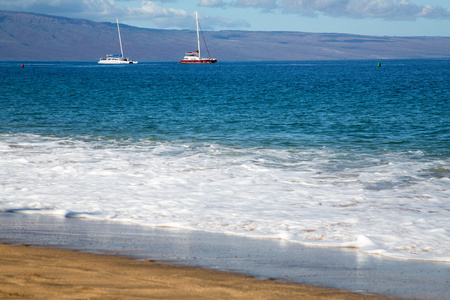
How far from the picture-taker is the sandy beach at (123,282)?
448cm

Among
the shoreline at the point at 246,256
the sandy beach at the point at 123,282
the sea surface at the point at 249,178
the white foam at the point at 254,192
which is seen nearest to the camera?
the sandy beach at the point at 123,282

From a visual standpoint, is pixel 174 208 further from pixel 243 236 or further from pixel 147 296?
pixel 147 296

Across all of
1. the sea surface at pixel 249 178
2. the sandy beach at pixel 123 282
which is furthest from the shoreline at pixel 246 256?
the sea surface at pixel 249 178

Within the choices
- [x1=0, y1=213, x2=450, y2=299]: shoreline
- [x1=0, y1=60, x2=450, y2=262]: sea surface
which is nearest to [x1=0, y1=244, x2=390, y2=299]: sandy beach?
[x1=0, y1=213, x2=450, y2=299]: shoreline

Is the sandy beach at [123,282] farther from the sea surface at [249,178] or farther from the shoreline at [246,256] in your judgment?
the sea surface at [249,178]

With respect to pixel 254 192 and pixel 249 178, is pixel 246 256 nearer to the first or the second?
pixel 254 192

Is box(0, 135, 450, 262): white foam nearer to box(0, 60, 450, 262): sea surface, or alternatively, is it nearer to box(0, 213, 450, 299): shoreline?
box(0, 60, 450, 262): sea surface

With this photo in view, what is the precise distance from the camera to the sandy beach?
448 cm

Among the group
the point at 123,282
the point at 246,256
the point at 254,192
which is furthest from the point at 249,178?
the point at 123,282

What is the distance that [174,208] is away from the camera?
8.62 metres

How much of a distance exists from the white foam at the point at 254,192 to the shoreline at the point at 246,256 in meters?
0.40

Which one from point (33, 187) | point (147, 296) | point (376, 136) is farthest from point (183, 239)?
point (376, 136)

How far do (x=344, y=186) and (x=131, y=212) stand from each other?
182 inches

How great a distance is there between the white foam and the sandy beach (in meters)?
1.91
